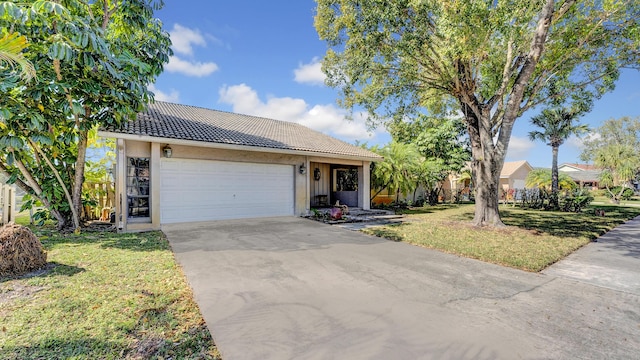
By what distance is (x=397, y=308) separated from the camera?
12.2 ft

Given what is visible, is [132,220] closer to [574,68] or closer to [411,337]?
[411,337]

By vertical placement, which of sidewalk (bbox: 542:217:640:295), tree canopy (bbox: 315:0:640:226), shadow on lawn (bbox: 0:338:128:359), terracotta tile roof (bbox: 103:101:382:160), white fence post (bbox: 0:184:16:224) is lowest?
sidewalk (bbox: 542:217:640:295)

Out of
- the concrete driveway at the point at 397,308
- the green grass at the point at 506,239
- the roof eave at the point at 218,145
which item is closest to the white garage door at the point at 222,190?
the roof eave at the point at 218,145

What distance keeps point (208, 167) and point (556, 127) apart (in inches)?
888

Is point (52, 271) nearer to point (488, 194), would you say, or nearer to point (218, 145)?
point (218, 145)

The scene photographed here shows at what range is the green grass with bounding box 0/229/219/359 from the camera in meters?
2.71

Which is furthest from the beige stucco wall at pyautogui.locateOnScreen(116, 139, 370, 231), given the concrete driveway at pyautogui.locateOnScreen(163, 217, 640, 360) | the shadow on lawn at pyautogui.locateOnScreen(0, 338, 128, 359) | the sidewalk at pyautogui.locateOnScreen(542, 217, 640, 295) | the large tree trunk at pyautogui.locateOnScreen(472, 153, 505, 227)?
the sidewalk at pyautogui.locateOnScreen(542, 217, 640, 295)

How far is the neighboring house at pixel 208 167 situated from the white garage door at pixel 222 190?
0.10 feet

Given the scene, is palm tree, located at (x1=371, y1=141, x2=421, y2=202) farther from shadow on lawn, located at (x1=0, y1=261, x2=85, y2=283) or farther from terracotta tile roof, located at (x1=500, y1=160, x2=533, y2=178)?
terracotta tile roof, located at (x1=500, y1=160, x2=533, y2=178)

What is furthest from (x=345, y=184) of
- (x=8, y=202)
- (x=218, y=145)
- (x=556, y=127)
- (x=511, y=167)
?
(x=511, y=167)

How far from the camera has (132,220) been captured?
9156 mm

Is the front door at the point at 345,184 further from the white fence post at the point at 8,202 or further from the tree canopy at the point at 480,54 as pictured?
the white fence post at the point at 8,202

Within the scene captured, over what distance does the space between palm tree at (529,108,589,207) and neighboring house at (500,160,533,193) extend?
19.2 m

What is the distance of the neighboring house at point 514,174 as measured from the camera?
3865cm
